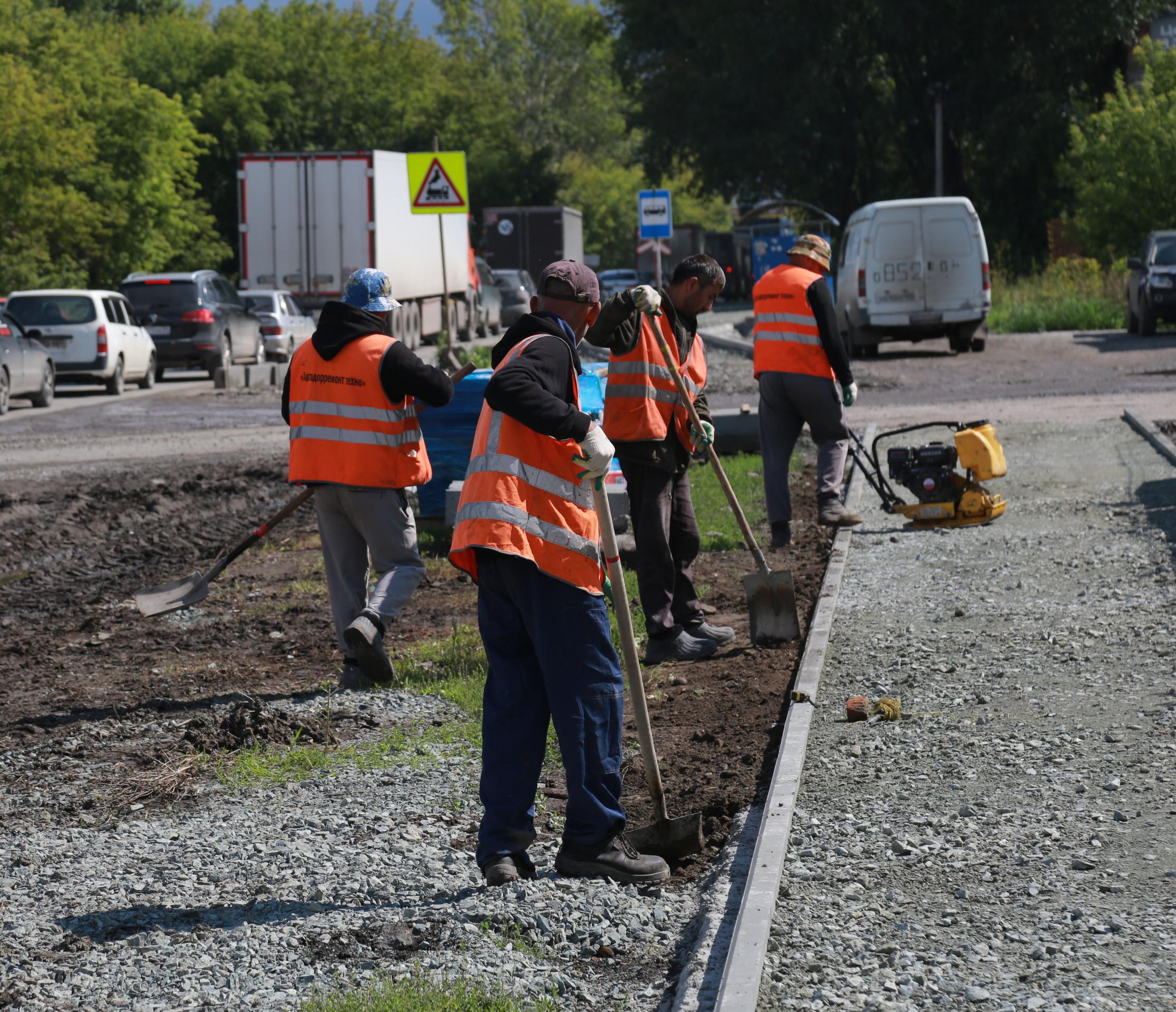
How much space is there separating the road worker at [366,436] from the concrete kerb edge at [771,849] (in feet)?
6.16

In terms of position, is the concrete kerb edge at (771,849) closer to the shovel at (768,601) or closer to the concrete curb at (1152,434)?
the shovel at (768,601)

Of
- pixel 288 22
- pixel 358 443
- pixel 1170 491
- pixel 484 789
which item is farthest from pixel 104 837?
pixel 288 22

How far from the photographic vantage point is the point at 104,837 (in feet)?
17.3

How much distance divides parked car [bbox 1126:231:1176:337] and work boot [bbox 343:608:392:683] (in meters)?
24.2

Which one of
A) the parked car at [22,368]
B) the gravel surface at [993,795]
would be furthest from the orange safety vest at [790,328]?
the parked car at [22,368]

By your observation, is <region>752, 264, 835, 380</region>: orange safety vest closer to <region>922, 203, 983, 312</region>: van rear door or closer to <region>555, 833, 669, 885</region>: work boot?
<region>555, 833, 669, 885</region>: work boot

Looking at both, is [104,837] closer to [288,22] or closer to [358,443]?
[358,443]

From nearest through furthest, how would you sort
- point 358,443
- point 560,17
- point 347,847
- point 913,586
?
point 347,847, point 358,443, point 913,586, point 560,17

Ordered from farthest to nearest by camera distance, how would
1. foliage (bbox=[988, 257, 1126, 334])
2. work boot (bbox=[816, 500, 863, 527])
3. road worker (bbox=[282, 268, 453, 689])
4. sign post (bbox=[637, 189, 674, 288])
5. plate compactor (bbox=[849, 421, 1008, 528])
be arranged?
foliage (bbox=[988, 257, 1126, 334])
sign post (bbox=[637, 189, 674, 288])
plate compactor (bbox=[849, 421, 1008, 528])
work boot (bbox=[816, 500, 863, 527])
road worker (bbox=[282, 268, 453, 689])

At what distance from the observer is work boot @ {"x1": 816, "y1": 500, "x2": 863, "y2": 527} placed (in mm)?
10492

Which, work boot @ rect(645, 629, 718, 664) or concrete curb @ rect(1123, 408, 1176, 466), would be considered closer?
work boot @ rect(645, 629, 718, 664)

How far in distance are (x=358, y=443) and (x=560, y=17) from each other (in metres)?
98.2

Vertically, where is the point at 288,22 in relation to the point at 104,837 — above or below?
above

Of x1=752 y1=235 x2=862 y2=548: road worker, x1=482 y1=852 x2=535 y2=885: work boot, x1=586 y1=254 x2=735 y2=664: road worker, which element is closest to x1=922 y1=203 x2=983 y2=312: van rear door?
x1=752 y1=235 x2=862 y2=548: road worker
